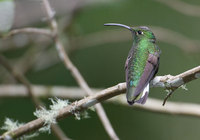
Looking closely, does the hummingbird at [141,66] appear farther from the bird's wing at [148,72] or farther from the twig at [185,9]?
the twig at [185,9]

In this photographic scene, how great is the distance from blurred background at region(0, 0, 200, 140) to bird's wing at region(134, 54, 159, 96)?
2.00 metres

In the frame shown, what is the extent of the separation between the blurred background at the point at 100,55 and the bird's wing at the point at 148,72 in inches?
78.9

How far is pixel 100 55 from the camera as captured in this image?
5.11 meters

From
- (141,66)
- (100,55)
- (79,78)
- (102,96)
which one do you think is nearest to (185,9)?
(100,55)

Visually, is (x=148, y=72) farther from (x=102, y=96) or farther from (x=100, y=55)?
(x=100, y=55)

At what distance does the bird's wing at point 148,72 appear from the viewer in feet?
5.90

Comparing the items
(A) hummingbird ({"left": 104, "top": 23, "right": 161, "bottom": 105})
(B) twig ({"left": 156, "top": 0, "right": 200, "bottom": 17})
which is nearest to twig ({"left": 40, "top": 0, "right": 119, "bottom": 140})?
(A) hummingbird ({"left": 104, "top": 23, "right": 161, "bottom": 105})

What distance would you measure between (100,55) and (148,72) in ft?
10.5

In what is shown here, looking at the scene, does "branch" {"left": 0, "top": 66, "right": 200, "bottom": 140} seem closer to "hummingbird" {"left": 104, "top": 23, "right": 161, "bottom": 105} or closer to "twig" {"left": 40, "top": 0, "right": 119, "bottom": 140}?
"hummingbird" {"left": 104, "top": 23, "right": 161, "bottom": 105}

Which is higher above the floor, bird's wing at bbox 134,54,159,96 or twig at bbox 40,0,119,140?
twig at bbox 40,0,119,140

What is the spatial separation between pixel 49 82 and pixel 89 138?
75 centimetres

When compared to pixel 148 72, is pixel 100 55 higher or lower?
higher

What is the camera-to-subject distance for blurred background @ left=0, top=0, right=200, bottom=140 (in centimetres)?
422

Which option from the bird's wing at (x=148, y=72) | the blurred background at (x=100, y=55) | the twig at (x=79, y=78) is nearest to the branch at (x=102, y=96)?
the bird's wing at (x=148, y=72)
